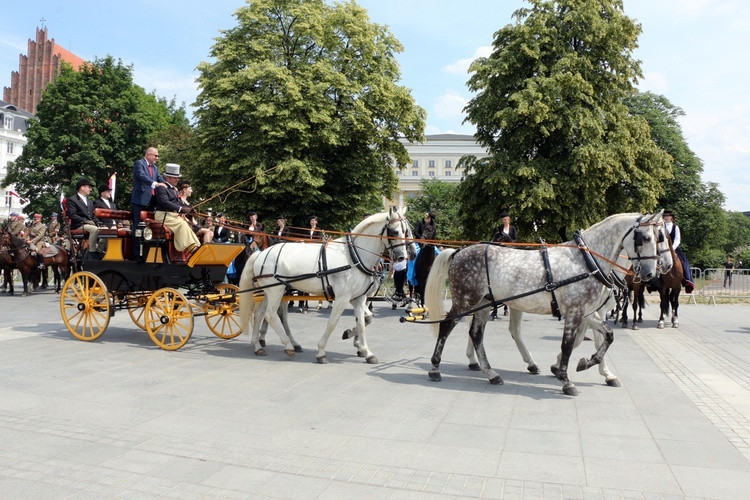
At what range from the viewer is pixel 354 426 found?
5938 mm

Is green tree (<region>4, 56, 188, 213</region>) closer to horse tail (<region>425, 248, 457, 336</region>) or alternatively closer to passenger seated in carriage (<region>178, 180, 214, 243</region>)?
passenger seated in carriage (<region>178, 180, 214, 243</region>)

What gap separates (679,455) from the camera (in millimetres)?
5246

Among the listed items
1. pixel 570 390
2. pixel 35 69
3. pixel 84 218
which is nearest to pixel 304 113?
pixel 84 218

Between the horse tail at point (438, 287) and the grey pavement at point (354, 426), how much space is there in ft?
2.92

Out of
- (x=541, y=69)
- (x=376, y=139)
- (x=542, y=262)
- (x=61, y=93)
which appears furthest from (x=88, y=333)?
(x=61, y=93)

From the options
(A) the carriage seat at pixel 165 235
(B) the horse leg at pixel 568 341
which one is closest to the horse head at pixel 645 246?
(B) the horse leg at pixel 568 341

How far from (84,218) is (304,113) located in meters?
17.2

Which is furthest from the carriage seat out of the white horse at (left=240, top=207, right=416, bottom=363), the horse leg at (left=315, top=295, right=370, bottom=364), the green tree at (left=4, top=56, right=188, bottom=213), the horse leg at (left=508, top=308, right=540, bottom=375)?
the green tree at (left=4, top=56, right=188, bottom=213)

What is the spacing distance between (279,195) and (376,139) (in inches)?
220

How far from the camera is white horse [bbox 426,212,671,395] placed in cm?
750

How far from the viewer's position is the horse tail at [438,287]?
27.1ft

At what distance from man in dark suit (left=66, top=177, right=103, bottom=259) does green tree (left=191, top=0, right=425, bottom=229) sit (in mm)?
14098

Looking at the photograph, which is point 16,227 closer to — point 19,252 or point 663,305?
point 19,252

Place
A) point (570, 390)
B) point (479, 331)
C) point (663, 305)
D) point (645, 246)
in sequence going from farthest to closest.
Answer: point (663, 305) → point (479, 331) → point (645, 246) → point (570, 390)
